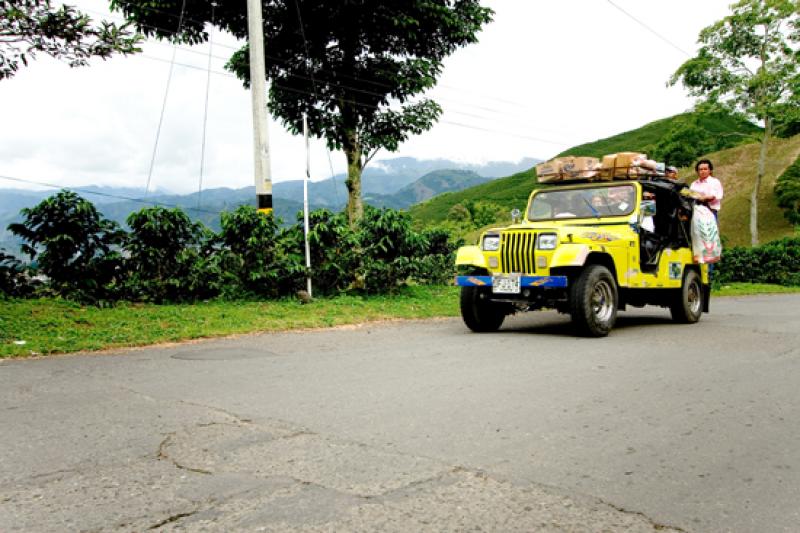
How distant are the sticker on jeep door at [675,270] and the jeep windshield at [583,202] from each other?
4.78 ft

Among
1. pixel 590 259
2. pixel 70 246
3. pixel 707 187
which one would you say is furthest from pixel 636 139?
pixel 70 246

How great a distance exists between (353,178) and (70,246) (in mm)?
7961

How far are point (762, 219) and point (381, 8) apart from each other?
4397 cm

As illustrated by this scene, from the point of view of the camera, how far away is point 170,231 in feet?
38.7

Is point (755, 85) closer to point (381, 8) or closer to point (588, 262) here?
point (381, 8)

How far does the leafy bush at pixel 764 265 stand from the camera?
28328mm

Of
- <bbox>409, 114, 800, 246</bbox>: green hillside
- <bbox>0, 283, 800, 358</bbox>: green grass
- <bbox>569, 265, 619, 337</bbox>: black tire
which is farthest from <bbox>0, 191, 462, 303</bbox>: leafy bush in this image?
<bbox>409, 114, 800, 246</bbox>: green hillside

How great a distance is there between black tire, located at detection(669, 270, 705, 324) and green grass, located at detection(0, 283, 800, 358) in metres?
3.93

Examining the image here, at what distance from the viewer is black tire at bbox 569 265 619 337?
862 centimetres

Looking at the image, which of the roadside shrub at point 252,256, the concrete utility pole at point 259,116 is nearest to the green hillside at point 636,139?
the concrete utility pole at point 259,116

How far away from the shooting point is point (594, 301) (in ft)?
29.2

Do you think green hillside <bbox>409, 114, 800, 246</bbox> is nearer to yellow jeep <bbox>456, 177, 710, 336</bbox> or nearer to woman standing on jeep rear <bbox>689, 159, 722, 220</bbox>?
yellow jeep <bbox>456, 177, 710, 336</bbox>

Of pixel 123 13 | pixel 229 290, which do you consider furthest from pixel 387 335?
pixel 123 13

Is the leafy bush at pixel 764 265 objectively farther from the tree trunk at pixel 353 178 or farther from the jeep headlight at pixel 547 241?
the jeep headlight at pixel 547 241
